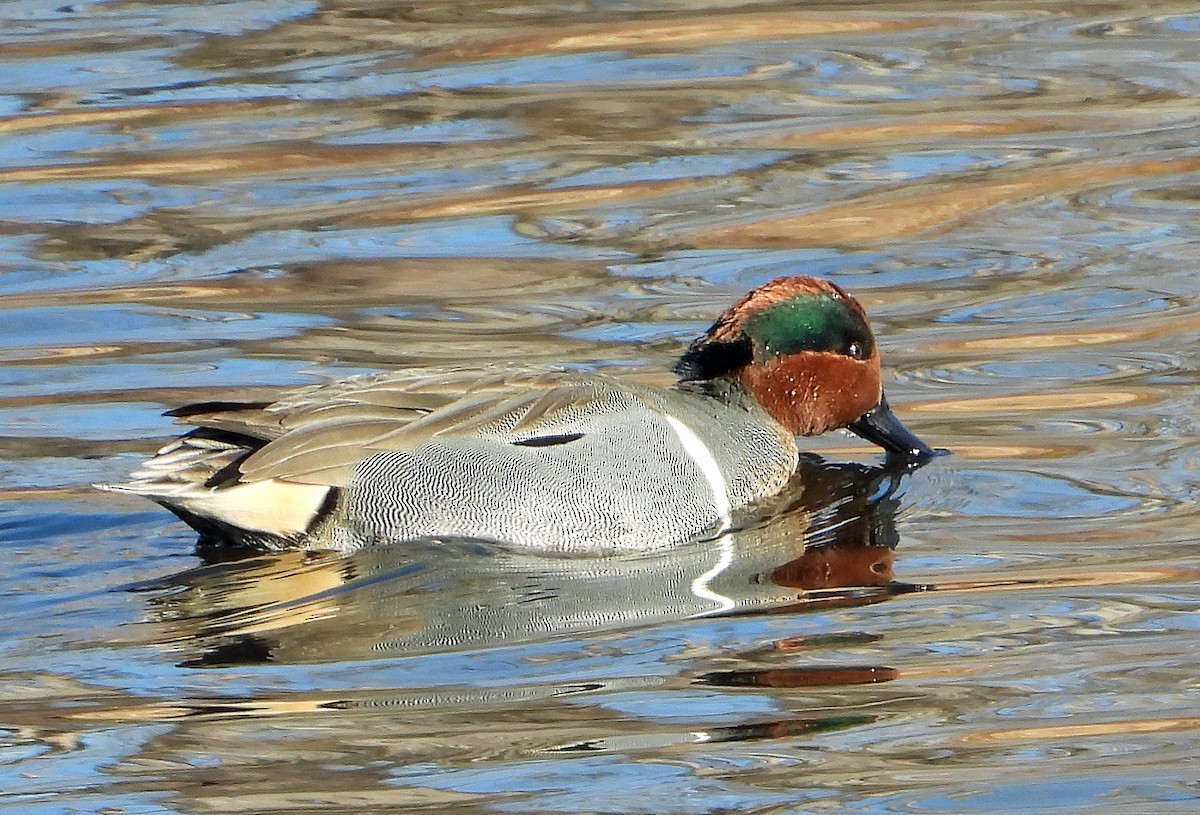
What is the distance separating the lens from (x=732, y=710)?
4.84 metres

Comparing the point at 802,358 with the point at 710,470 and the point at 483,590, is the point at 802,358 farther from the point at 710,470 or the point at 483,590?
the point at 483,590

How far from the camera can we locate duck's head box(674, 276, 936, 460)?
7.29m

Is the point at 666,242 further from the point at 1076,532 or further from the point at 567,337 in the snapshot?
the point at 1076,532

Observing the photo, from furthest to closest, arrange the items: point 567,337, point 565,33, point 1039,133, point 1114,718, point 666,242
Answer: point 565,33
point 1039,133
point 666,242
point 567,337
point 1114,718

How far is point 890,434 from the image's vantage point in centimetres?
739

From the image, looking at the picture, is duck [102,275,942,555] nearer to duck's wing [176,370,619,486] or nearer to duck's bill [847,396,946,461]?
duck's wing [176,370,619,486]

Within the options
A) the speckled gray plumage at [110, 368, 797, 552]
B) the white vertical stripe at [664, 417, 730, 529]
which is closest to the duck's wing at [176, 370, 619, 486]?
the speckled gray plumage at [110, 368, 797, 552]

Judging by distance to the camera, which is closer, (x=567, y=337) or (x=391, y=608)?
(x=391, y=608)

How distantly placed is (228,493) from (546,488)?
894mm

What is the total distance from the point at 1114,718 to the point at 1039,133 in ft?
24.1

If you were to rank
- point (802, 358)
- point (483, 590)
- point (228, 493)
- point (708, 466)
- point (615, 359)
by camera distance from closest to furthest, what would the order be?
1. point (483, 590)
2. point (228, 493)
3. point (708, 466)
4. point (802, 358)
5. point (615, 359)

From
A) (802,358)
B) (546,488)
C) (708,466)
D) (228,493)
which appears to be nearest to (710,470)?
(708,466)

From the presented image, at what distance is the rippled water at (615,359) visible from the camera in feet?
15.2

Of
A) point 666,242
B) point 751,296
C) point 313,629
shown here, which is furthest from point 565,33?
point 313,629
